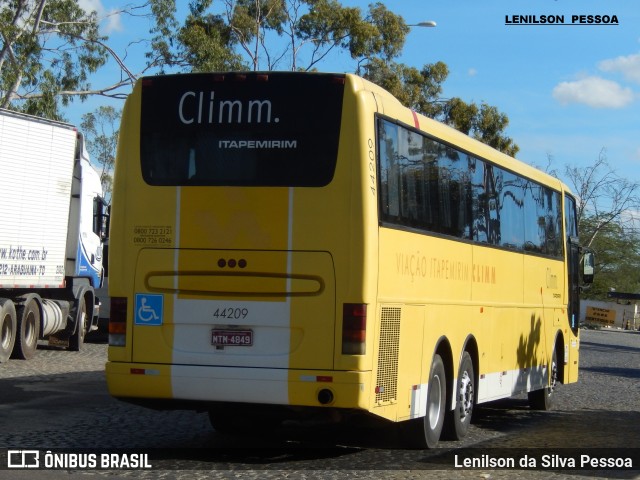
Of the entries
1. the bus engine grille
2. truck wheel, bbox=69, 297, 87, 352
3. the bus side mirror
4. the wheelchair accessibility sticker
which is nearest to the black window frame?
the bus engine grille

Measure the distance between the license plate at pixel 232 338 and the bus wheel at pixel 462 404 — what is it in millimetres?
3157

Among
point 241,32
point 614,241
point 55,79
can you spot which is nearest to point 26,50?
point 55,79

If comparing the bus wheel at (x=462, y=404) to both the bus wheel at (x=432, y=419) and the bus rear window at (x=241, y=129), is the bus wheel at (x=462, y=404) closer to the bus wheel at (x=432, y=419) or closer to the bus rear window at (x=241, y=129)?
the bus wheel at (x=432, y=419)

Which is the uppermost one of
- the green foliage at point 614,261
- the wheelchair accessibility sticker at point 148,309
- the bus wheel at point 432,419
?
the green foliage at point 614,261

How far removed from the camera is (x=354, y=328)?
930cm

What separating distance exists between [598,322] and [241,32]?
4558 cm

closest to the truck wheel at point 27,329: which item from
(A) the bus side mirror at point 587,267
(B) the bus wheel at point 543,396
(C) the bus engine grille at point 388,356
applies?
(B) the bus wheel at point 543,396

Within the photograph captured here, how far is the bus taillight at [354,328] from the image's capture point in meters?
9.29

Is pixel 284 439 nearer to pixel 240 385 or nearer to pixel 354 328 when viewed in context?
pixel 240 385

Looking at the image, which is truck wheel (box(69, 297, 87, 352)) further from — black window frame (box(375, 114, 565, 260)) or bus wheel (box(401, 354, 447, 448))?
bus wheel (box(401, 354, 447, 448))

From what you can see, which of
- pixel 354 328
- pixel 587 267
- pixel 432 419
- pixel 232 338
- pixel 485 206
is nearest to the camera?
pixel 354 328

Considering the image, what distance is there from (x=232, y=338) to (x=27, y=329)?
1230cm

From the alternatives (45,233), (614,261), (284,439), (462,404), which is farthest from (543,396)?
(614,261)

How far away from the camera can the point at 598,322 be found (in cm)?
7825
